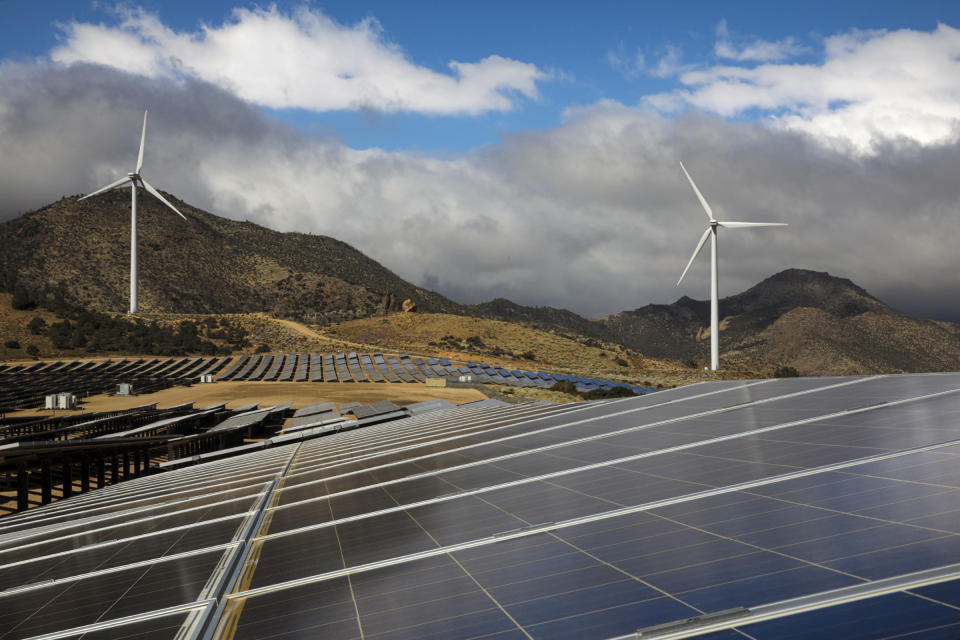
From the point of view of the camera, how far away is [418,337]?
151 metres

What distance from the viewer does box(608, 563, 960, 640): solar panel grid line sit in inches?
172

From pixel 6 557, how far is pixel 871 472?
14.8 m

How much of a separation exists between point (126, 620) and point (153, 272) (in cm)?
18978

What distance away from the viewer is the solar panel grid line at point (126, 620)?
6816mm

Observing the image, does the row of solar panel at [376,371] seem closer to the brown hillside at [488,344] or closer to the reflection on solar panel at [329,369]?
the reflection on solar panel at [329,369]

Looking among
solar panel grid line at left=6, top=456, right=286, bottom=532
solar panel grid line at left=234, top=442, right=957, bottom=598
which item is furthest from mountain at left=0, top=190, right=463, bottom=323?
solar panel grid line at left=234, top=442, right=957, bottom=598

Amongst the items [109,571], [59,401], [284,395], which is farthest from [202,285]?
[109,571]

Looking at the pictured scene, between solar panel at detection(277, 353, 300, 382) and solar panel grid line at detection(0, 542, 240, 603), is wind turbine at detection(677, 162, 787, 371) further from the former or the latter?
solar panel grid line at detection(0, 542, 240, 603)

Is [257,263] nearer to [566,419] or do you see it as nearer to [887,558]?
[566,419]

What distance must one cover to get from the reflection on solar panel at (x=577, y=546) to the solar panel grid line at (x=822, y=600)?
0.02 m

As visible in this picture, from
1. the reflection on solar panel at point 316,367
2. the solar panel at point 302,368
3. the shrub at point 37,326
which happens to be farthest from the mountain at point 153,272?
the reflection on solar panel at point 316,367

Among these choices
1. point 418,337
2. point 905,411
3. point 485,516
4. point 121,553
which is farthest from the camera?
point 418,337

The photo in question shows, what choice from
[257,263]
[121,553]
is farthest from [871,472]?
[257,263]

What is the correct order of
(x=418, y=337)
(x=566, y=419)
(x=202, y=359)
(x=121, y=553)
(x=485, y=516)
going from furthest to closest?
(x=418, y=337) < (x=202, y=359) < (x=566, y=419) < (x=121, y=553) < (x=485, y=516)
